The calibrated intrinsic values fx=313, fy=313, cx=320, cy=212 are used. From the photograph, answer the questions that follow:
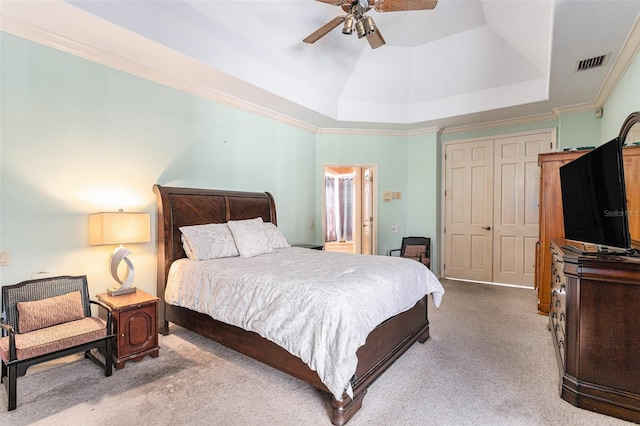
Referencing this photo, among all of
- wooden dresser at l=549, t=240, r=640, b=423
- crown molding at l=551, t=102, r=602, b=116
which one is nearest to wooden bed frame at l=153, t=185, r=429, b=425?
wooden dresser at l=549, t=240, r=640, b=423

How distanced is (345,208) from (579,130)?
5.73 m

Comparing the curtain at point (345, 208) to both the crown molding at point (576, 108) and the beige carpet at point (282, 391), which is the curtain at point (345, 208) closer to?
the crown molding at point (576, 108)

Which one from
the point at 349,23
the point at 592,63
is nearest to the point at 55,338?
the point at 349,23

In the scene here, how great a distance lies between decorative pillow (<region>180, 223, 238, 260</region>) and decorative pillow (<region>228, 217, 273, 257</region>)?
0.09 metres

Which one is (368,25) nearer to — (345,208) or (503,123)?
(503,123)

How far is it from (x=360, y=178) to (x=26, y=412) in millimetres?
6146

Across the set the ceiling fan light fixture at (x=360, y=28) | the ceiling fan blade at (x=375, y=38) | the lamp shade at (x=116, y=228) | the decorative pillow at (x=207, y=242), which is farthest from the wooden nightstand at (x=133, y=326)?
the ceiling fan blade at (x=375, y=38)

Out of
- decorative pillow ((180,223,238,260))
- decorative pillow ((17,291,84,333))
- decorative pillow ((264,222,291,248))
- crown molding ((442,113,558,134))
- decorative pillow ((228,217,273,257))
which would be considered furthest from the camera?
crown molding ((442,113,558,134))

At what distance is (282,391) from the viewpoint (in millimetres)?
2205

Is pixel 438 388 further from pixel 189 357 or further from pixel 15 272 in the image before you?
pixel 15 272

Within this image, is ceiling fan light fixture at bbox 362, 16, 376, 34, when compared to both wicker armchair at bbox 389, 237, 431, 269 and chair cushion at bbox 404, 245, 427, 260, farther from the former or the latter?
chair cushion at bbox 404, 245, 427, 260

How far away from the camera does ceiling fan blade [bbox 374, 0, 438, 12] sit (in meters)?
2.44

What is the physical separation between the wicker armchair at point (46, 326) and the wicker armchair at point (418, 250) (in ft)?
14.3

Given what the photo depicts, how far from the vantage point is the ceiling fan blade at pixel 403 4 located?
2441 millimetres
